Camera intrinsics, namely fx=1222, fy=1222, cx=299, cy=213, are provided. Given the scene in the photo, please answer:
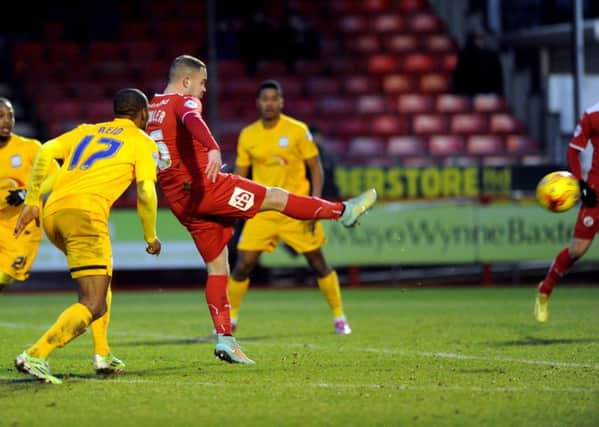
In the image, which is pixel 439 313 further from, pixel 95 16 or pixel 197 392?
pixel 95 16

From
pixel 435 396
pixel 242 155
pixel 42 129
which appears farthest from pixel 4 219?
pixel 42 129

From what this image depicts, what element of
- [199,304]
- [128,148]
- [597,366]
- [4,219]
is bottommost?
[199,304]

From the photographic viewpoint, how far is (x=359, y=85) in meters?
25.0

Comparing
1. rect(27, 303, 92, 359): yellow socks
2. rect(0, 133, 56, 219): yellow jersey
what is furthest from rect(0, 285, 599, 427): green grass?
rect(0, 133, 56, 219): yellow jersey

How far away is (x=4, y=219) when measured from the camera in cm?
1146

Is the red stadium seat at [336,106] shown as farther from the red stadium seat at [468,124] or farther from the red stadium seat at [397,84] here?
the red stadium seat at [468,124]

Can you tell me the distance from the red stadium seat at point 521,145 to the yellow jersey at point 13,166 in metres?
13.6

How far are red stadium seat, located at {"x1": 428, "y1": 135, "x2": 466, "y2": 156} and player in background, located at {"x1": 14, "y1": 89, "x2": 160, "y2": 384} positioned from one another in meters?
15.4

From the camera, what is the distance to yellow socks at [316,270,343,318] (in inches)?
476

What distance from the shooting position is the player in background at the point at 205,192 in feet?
29.8

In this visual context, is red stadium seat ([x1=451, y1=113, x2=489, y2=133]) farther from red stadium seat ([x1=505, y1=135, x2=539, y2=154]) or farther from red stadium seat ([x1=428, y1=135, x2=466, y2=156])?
red stadium seat ([x1=505, y1=135, x2=539, y2=154])

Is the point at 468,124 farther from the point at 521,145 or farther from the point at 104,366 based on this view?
the point at 104,366

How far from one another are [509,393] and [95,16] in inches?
779

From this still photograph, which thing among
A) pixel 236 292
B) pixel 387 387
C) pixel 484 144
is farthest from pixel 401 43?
pixel 387 387
